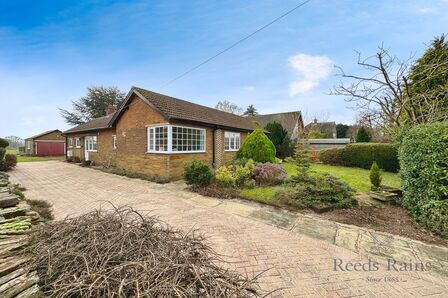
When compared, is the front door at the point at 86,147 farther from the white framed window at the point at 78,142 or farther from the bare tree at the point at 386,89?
the bare tree at the point at 386,89

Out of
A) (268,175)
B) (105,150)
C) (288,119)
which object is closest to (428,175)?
(268,175)

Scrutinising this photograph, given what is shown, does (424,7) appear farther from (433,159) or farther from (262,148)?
(262,148)

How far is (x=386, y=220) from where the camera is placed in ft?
16.5

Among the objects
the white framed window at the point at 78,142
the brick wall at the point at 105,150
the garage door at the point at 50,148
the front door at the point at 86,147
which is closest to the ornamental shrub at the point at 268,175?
the brick wall at the point at 105,150

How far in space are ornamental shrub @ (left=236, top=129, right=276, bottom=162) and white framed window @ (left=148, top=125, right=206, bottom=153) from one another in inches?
109

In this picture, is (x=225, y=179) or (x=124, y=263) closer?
(x=124, y=263)

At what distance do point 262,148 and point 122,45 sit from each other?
976 cm

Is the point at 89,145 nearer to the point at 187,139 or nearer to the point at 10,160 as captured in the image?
the point at 10,160

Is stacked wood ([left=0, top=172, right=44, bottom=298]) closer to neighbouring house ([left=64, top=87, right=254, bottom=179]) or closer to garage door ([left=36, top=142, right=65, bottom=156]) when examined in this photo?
neighbouring house ([left=64, top=87, right=254, bottom=179])

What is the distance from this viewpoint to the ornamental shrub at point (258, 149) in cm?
1141

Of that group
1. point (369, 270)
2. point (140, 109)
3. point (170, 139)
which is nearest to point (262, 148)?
point (170, 139)

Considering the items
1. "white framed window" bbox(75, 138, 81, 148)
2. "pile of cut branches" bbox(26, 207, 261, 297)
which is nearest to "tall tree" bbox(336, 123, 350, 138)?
"white framed window" bbox(75, 138, 81, 148)

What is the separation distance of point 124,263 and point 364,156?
1624 cm

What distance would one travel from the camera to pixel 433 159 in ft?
14.5
